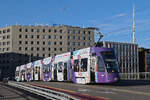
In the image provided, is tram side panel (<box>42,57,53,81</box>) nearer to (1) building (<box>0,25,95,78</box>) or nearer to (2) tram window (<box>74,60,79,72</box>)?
(2) tram window (<box>74,60,79,72</box>)

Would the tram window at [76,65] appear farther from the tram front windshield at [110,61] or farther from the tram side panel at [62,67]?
the tram front windshield at [110,61]

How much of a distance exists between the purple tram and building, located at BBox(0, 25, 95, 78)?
8987 centimetres

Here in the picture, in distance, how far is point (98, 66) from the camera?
23438 mm

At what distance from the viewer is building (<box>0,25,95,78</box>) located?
11544cm

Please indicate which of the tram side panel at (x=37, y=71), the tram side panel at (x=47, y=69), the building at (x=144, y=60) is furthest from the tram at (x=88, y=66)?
the building at (x=144, y=60)

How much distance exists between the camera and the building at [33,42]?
11544 cm

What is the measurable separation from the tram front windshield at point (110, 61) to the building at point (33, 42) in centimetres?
9167

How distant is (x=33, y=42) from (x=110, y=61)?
97.8m

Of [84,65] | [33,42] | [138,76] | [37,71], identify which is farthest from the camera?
[33,42]

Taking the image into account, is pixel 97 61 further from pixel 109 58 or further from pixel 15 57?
pixel 15 57

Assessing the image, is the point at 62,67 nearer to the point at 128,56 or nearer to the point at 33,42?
the point at 128,56

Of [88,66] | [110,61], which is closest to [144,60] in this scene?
[88,66]

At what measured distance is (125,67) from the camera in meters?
111

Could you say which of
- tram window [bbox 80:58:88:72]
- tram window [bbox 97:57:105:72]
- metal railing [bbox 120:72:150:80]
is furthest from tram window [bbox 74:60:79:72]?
metal railing [bbox 120:72:150:80]
